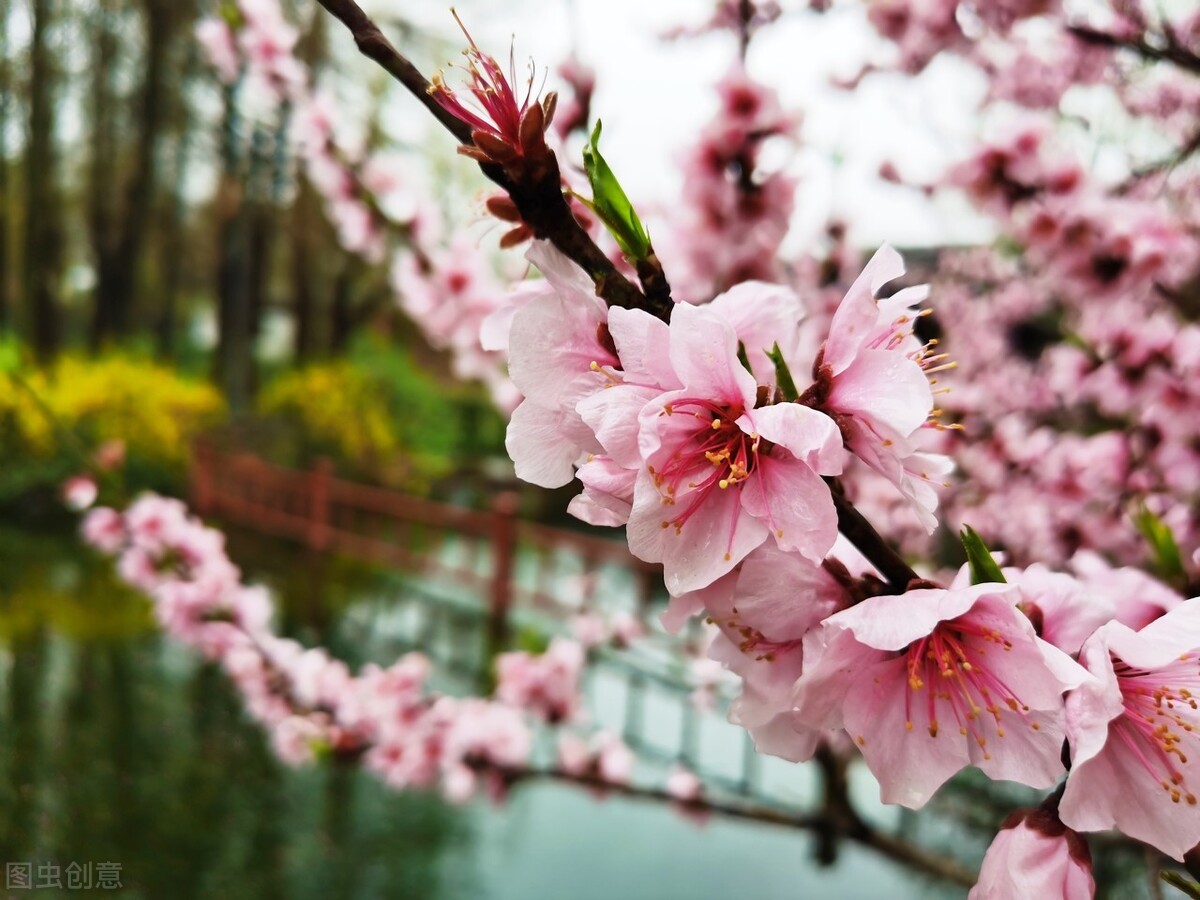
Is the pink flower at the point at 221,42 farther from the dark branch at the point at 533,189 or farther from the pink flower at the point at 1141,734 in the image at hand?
the pink flower at the point at 1141,734

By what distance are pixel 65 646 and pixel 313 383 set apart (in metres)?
1.86

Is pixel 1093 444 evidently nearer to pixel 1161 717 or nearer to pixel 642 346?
pixel 1161 717

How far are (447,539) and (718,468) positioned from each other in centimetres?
297

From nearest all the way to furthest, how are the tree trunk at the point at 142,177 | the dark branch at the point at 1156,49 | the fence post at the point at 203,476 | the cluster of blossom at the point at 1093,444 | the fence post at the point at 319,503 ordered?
the dark branch at the point at 1156,49, the cluster of blossom at the point at 1093,444, the tree trunk at the point at 142,177, the fence post at the point at 203,476, the fence post at the point at 319,503

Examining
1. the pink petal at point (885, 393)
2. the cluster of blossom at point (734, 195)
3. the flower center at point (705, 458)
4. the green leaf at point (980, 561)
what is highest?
the cluster of blossom at point (734, 195)

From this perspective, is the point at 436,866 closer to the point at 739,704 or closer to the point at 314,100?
the point at 314,100

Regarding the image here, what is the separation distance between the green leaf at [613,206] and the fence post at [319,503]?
2.71 meters

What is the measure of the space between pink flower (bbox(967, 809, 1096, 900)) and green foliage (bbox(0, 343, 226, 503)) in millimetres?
823

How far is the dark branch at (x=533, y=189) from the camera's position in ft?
0.81

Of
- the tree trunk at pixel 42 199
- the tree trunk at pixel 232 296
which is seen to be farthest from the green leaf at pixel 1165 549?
the tree trunk at pixel 232 296

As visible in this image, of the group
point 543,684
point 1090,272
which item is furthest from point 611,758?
point 1090,272

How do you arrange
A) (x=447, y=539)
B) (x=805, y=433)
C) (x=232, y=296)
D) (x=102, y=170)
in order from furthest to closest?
Answer: (x=447, y=539), (x=232, y=296), (x=102, y=170), (x=805, y=433)

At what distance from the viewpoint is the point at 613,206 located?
274mm

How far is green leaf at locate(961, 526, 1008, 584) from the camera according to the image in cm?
25
